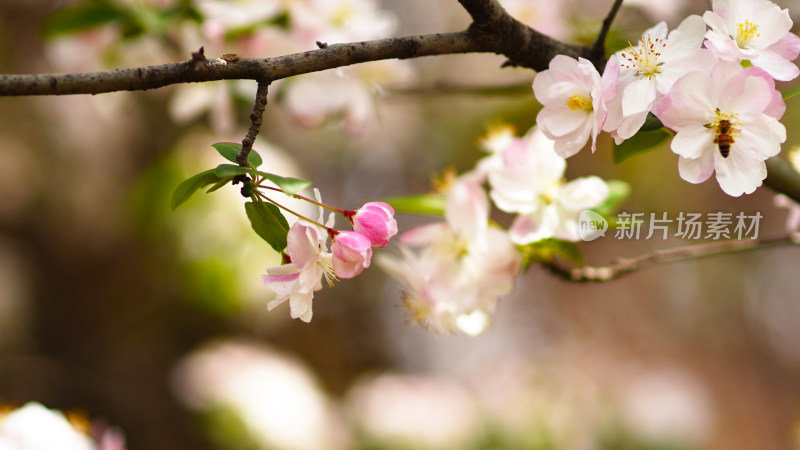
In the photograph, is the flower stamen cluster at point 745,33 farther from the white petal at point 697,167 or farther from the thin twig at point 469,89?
the thin twig at point 469,89

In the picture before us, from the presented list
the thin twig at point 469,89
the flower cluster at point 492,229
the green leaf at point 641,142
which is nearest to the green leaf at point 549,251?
the flower cluster at point 492,229

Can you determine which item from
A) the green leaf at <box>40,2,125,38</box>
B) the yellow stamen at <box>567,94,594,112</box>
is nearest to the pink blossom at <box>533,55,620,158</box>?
the yellow stamen at <box>567,94,594,112</box>

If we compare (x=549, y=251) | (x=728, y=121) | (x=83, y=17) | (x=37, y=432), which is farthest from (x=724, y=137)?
(x=83, y=17)

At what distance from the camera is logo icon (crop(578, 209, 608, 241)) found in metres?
0.57

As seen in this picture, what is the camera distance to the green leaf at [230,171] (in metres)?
0.35

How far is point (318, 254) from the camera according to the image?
415 mm

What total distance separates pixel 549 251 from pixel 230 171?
35cm

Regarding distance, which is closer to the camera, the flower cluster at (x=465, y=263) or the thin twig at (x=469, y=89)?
the flower cluster at (x=465, y=263)

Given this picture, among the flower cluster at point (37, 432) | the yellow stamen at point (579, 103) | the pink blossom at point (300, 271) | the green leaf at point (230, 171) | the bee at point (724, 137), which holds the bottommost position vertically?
the flower cluster at point (37, 432)

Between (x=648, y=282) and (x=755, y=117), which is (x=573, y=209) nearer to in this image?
(x=755, y=117)

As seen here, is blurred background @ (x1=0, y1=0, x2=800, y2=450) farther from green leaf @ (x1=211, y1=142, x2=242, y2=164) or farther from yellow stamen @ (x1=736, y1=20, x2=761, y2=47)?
green leaf @ (x1=211, y1=142, x2=242, y2=164)

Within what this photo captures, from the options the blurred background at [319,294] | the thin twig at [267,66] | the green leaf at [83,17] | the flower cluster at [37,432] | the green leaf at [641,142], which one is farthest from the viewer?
the blurred background at [319,294]

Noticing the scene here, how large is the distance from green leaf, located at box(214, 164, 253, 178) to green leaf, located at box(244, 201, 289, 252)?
0.12ft

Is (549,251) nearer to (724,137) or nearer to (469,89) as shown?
(724,137)
